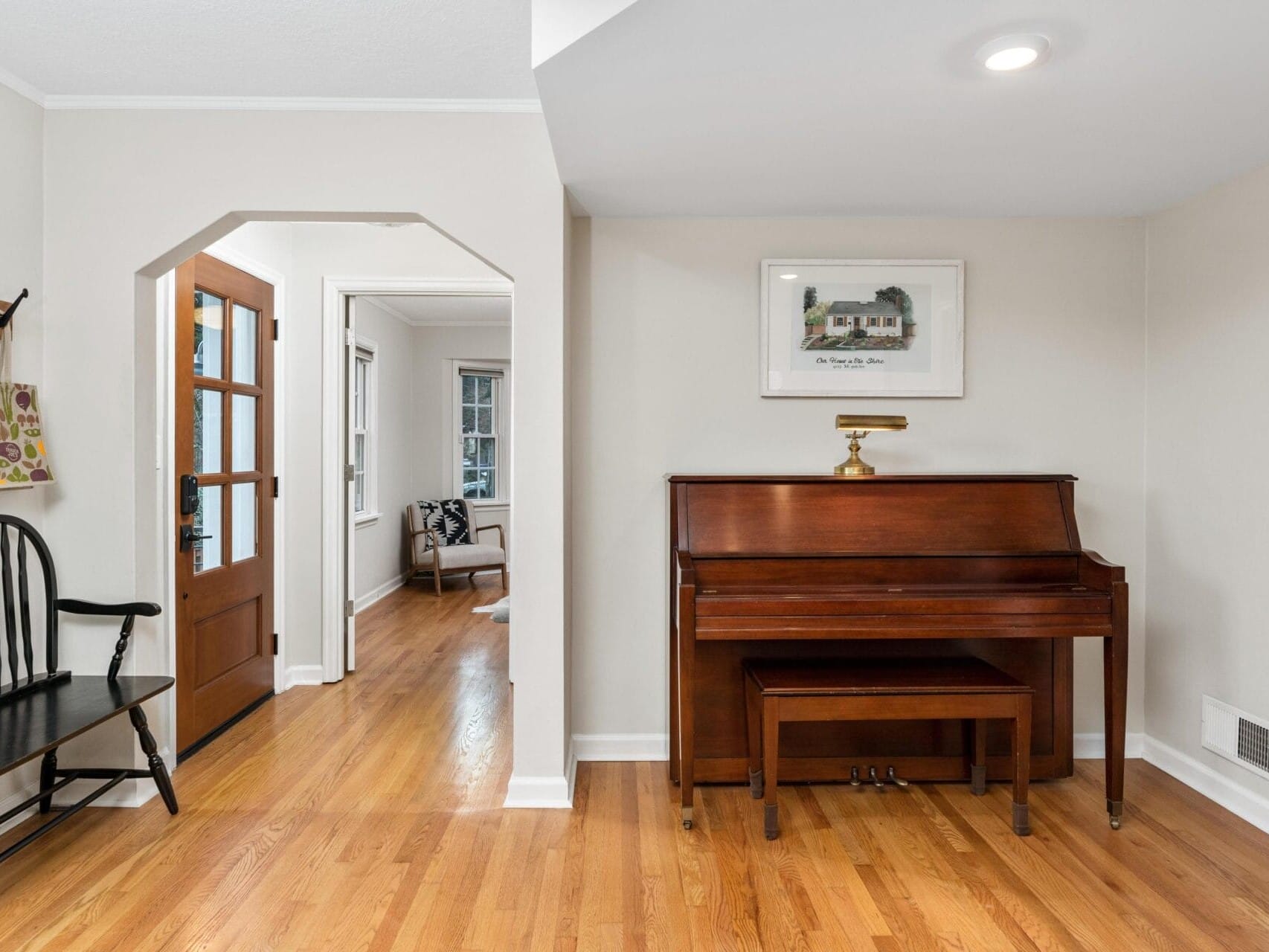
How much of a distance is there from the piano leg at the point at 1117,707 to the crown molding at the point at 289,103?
256 cm

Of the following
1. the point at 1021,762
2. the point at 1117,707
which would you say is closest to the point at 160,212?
the point at 1021,762

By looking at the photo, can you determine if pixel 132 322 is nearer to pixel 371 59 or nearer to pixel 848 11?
pixel 371 59

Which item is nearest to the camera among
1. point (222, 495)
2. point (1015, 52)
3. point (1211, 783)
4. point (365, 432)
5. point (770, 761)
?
point (1015, 52)

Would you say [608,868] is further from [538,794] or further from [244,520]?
[244,520]

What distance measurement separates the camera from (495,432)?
344 inches

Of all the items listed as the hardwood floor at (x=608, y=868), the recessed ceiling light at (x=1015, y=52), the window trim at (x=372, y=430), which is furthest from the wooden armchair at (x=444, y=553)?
the recessed ceiling light at (x=1015, y=52)

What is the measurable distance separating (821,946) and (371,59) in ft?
8.98

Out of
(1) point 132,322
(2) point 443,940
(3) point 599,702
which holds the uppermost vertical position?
(1) point 132,322

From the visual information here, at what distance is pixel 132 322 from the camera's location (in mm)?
2879

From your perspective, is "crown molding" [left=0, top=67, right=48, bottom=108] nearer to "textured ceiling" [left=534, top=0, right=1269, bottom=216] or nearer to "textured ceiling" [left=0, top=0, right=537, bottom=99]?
"textured ceiling" [left=0, top=0, right=537, bottom=99]

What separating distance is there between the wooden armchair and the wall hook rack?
466 centimetres

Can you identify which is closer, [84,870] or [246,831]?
[84,870]

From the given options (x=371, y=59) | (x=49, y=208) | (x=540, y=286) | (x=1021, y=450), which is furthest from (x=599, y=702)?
(x=49, y=208)

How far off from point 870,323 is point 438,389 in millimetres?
5630
